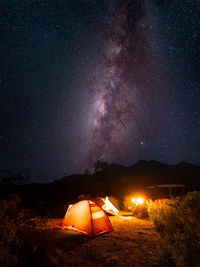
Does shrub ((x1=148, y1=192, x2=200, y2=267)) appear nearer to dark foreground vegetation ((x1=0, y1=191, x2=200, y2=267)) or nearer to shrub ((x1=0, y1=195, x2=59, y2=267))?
dark foreground vegetation ((x1=0, y1=191, x2=200, y2=267))

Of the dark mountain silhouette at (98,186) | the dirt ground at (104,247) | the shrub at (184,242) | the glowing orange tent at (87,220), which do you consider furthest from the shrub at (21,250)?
the dark mountain silhouette at (98,186)

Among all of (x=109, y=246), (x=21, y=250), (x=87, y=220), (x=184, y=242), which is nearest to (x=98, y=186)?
(x=87, y=220)

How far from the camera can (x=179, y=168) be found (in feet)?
189

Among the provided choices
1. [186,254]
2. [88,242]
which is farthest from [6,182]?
[186,254]

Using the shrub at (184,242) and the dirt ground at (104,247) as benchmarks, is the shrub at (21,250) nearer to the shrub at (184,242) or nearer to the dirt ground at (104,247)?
the dirt ground at (104,247)

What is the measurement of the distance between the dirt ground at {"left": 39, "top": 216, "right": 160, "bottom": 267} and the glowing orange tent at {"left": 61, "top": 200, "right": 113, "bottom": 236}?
0.23 metres

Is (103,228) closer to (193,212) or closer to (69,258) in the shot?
(69,258)

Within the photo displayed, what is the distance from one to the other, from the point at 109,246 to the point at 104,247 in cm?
19

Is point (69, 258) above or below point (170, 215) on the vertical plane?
below

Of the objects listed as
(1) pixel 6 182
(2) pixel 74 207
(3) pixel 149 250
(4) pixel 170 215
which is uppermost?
(1) pixel 6 182

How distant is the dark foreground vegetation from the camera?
315 cm

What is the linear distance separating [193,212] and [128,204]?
11669 millimetres

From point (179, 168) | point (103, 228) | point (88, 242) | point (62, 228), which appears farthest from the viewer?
point (179, 168)

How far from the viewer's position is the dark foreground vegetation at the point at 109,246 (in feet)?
10.3
